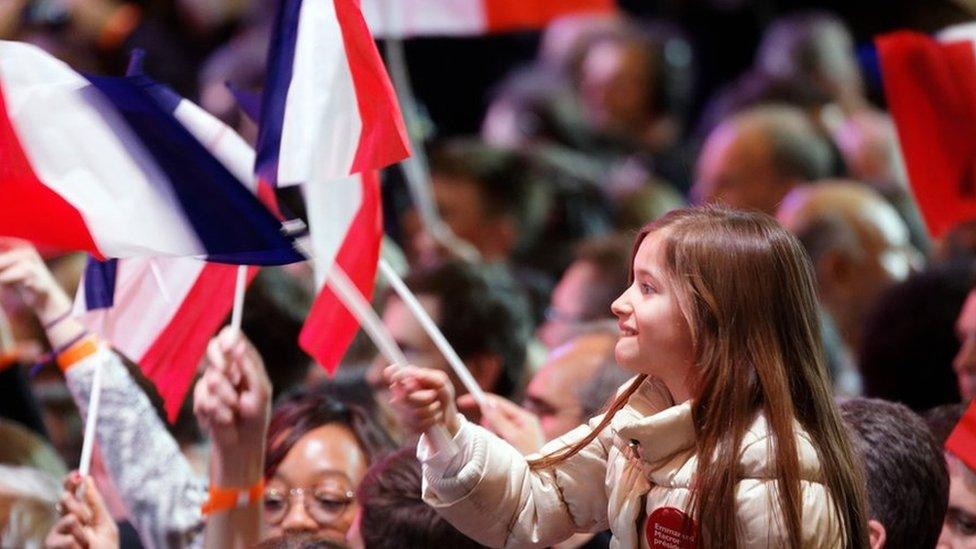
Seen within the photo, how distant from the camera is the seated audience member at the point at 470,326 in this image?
4.56 meters

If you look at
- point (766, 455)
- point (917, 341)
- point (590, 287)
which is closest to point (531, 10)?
point (590, 287)

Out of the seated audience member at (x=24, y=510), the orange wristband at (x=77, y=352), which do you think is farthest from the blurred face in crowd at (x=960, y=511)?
the seated audience member at (x=24, y=510)

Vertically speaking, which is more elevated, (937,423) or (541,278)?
(937,423)

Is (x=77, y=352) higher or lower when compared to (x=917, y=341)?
higher

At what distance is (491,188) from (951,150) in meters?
2.53

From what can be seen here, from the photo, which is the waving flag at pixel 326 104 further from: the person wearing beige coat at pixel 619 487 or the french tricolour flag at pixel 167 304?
the person wearing beige coat at pixel 619 487

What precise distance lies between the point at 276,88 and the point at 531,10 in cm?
257

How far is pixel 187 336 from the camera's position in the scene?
11.7 feet

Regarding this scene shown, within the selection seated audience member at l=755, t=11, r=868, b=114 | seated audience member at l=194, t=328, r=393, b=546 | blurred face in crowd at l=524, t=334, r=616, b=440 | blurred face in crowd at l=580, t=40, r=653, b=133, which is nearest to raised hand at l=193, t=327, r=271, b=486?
seated audience member at l=194, t=328, r=393, b=546

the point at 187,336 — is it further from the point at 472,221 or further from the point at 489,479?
the point at 472,221

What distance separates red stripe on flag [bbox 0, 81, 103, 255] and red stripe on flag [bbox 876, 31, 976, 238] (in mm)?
2619

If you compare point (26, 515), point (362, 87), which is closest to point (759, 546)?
point (362, 87)

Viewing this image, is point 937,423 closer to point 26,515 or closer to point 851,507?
point 851,507

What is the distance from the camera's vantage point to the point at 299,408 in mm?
3652
